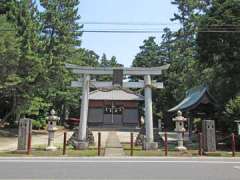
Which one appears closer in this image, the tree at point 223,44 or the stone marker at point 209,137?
the stone marker at point 209,137

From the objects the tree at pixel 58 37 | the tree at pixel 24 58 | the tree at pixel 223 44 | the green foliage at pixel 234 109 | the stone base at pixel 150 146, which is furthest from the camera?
the tree at pixel 58 37

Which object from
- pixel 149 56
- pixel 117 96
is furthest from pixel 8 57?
pixel 149 56

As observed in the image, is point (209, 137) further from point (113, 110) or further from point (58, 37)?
point (113, 110)

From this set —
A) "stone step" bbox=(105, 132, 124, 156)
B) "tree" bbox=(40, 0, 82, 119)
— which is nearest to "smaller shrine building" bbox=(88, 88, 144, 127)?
"tree" bbox=(40, 0, 82, 119)

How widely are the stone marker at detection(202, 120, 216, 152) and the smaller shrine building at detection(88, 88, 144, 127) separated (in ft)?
109

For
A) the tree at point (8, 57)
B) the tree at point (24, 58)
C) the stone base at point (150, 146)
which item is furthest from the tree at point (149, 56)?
the stone base at point (150, 146)

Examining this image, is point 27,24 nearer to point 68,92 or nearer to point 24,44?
point 24,44

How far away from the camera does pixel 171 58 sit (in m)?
66.7

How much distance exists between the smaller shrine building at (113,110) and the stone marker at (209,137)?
33116 mm

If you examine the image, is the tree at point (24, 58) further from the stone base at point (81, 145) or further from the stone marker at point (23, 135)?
the stone marker at point (23, 135)

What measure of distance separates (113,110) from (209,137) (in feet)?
115

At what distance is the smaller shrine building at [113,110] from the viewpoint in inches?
2121

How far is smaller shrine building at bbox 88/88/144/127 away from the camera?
177 ft

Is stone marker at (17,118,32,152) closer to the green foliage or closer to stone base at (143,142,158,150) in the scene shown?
stone base at (143,142,158,150)
